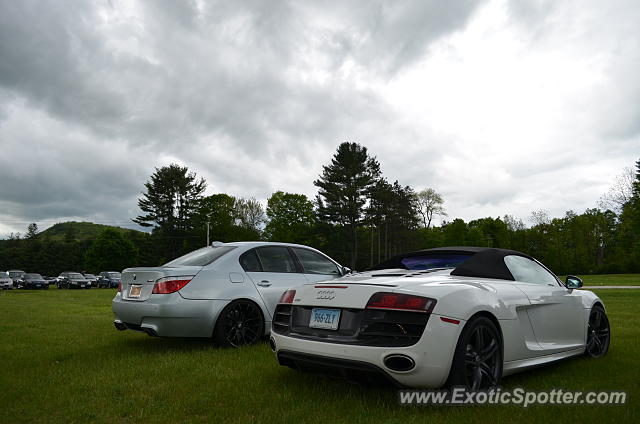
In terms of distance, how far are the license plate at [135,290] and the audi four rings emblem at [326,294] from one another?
9.86 ft

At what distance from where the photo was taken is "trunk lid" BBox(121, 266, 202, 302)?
5965 mm

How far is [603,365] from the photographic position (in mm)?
5133

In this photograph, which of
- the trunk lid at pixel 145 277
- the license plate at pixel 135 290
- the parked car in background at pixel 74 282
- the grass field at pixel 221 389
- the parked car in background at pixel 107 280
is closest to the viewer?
the grass field at pixel 221 389

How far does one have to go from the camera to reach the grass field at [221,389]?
3.52 meters

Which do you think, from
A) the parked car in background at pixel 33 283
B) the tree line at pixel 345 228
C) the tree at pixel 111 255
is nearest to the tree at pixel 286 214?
the tree line at pixel 345 228

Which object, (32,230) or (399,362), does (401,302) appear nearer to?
(399,362)

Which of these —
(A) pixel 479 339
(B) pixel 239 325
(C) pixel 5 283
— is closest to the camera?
(A) pixel 479 339

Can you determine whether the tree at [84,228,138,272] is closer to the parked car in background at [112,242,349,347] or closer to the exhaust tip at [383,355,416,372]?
the parked car in background at [112,242,349,347]

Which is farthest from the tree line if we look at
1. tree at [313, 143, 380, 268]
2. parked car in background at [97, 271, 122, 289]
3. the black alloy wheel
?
the black alloy wheel

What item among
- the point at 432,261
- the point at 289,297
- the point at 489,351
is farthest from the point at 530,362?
the point at 289,297

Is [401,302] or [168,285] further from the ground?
[168,285]

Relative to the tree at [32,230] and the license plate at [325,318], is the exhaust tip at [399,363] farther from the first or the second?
the tree at [32,230]

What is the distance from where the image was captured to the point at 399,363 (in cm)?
345

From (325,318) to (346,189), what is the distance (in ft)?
185
